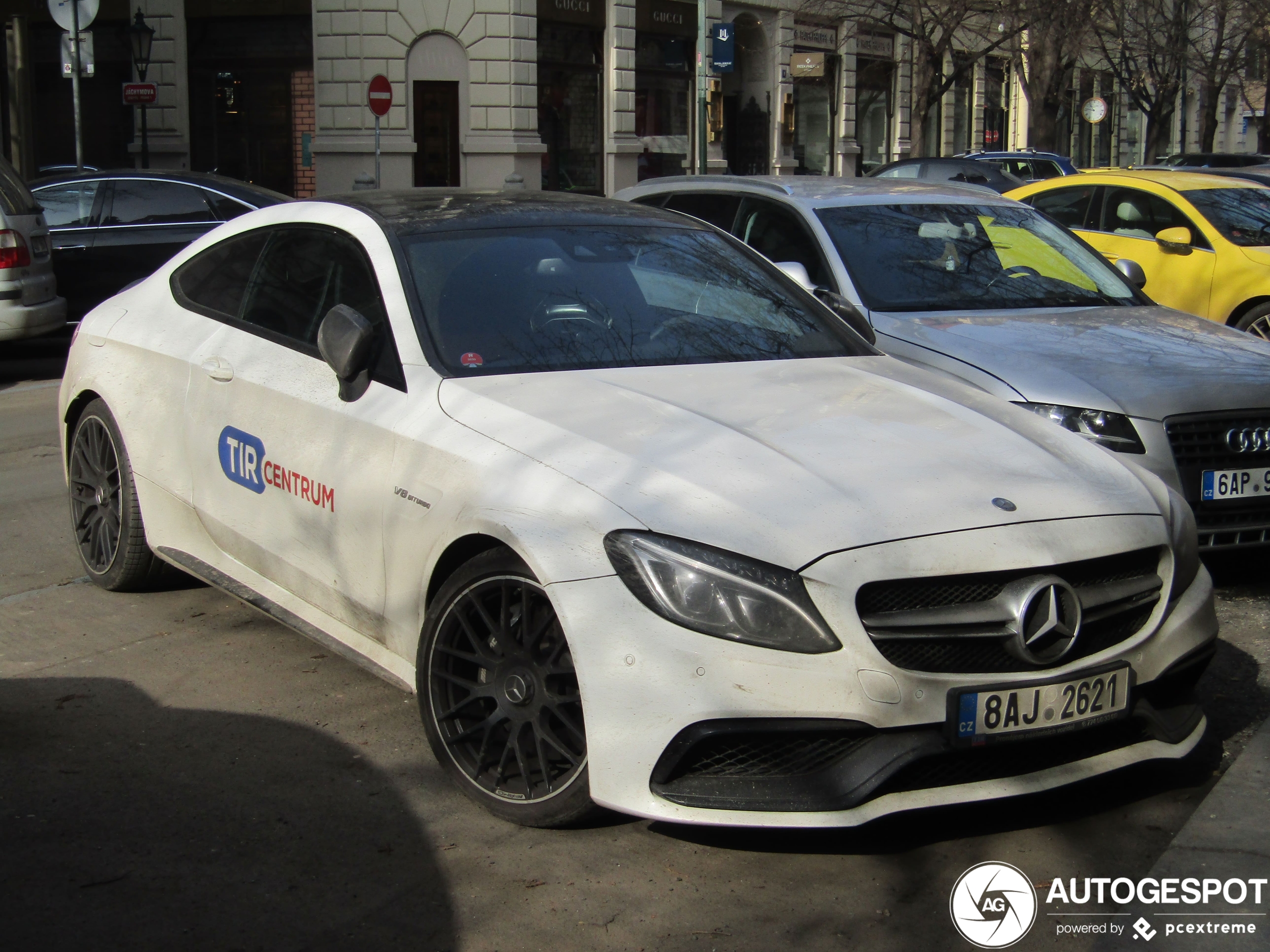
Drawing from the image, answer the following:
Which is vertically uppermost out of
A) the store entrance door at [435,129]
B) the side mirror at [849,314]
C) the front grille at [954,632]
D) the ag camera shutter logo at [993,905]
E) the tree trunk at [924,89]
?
the tree trunk at [924,89]

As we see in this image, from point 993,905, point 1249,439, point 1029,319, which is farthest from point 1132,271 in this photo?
point 993,905

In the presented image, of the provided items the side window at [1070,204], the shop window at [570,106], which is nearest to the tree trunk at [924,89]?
the shop window at [570,106]

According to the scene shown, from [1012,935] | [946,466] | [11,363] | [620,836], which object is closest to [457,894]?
[620,836]

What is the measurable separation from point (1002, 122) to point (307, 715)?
46150mm

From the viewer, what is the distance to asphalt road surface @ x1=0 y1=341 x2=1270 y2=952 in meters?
3.10

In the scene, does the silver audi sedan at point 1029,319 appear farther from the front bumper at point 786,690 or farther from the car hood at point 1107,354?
the front bumper at point 786,690

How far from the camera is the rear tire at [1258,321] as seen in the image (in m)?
10.4

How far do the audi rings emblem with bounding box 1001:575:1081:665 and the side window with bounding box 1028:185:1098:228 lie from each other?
877 cm

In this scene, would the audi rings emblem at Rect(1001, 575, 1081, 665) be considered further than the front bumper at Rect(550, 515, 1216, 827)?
Yes

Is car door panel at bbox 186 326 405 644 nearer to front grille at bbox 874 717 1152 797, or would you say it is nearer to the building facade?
front grille at bbox 874 717 1152 797

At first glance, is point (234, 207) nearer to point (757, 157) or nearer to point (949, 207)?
point (949, 207)

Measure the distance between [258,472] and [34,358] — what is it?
968 cm

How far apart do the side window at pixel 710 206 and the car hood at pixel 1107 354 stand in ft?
5.49

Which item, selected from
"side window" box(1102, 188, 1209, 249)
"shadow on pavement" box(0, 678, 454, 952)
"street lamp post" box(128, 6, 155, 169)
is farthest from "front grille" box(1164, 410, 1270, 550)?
"street lamp post" box(128, 6, 155, 169)
